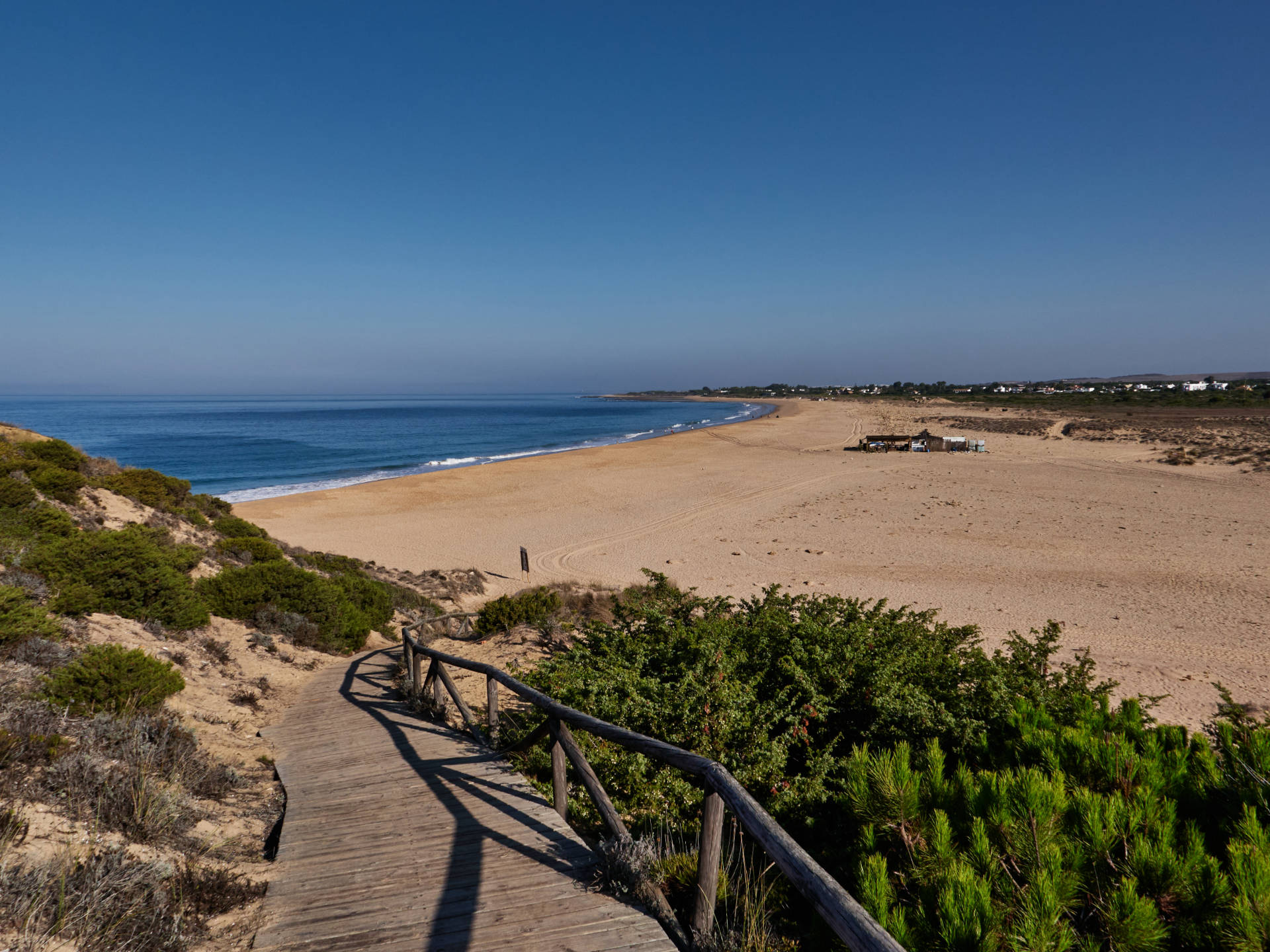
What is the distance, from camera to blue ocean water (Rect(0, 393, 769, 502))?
41531 mm

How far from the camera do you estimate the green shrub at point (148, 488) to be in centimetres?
1455

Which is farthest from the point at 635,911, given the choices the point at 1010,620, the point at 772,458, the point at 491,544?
the point at 772,458

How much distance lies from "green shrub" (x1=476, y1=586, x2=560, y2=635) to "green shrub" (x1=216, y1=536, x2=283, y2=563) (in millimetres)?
5526

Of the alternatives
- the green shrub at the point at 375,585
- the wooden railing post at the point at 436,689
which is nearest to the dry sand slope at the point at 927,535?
the green shrub at the point at 375,585

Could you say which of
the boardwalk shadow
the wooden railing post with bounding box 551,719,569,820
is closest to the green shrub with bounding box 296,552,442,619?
the boardwalk shadow

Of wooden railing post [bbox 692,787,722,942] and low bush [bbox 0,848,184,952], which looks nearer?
low bush [bbox 0,848,184,952]

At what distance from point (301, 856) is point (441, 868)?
104 centimetres

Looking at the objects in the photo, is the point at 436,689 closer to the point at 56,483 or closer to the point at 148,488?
the point at 56,483

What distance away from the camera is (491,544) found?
22047mm

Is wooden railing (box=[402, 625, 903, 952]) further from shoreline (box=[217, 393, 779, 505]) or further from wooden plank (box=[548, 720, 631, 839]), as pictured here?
shoreline (box=[217, 393, 779, 505])

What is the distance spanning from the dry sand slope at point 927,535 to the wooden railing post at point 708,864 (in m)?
8.94

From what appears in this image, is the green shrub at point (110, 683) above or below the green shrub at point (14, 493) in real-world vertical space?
below

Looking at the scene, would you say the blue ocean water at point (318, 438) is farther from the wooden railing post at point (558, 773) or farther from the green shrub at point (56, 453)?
the wooden railing post at point (558, 773)

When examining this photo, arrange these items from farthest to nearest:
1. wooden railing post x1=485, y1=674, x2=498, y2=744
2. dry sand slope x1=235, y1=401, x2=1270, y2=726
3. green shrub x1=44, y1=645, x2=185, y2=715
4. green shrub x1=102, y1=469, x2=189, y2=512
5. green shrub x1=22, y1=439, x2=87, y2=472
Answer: green shrub x1=102, y1=469, x2=189, y2=512
green shrub x1=22, y1=439, x2=87, y2=472
dry sand slope x1=235, y1=401, x2=1270, y2=726
wooden railing post x1=485, y1=674, x2=498, y2=744
green shrub x1=44, y1=645, x2=185, y2=715
